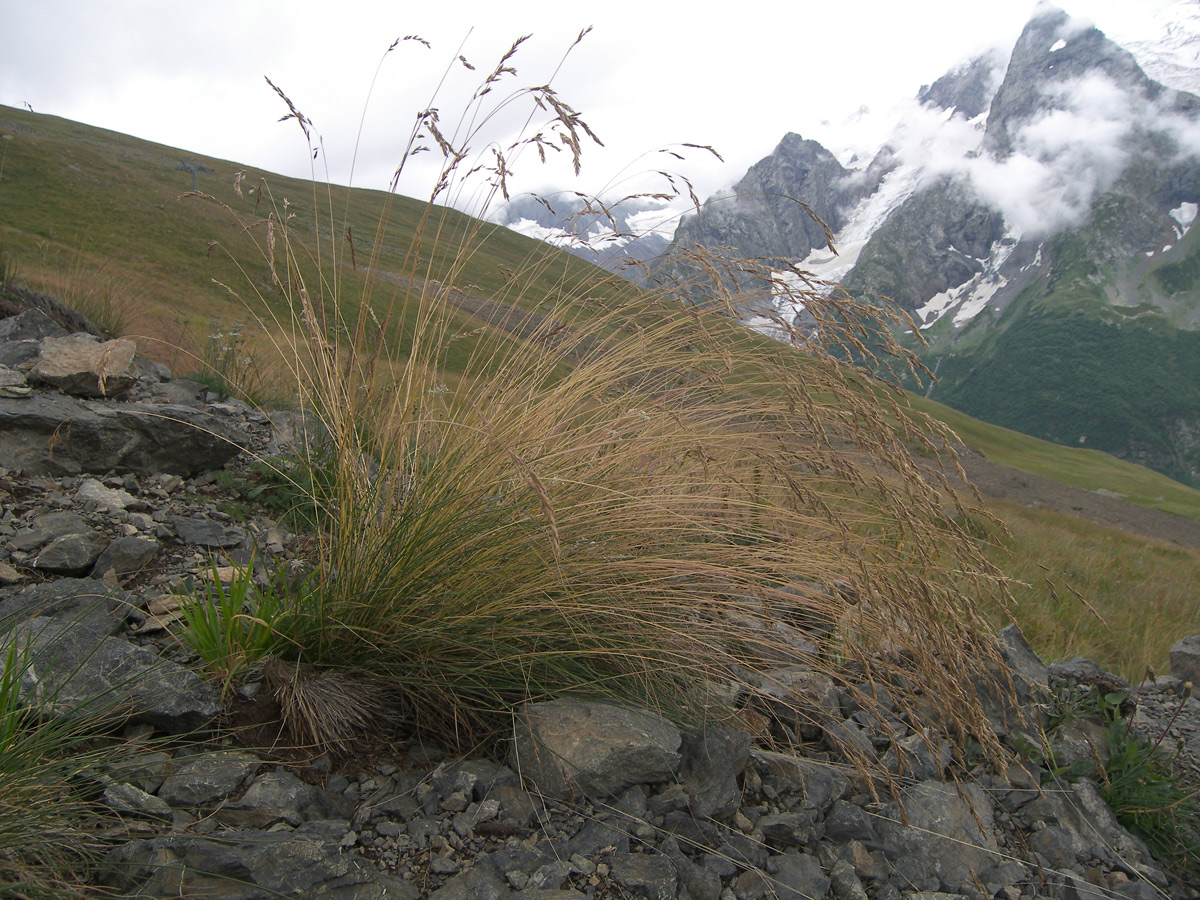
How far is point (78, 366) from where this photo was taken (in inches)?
138

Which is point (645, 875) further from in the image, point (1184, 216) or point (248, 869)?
point (1184, 216)

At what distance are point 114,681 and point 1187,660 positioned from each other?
15.9 ft

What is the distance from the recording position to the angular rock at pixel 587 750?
71.9 inches

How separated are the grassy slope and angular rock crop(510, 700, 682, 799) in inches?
55.7

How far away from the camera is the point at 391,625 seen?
1.95 m

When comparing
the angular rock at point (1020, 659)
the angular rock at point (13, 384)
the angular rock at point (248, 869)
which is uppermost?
the angular rock at point (1020, 659)

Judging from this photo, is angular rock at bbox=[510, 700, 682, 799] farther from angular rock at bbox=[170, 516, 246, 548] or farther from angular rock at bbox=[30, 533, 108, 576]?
angular rock at bbox=[30, 533, 108, 576]

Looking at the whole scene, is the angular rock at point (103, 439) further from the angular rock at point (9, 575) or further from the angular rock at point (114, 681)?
the angular rock at point (114, 681)

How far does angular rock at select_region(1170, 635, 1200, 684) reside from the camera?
343 centimetres

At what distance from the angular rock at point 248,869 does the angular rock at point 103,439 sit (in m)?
1.86

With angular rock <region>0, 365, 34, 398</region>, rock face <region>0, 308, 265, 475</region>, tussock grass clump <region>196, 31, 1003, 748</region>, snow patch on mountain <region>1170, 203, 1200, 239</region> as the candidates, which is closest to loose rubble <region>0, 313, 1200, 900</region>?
tussock grass clump <region>196, 31, 1003, 748</region>

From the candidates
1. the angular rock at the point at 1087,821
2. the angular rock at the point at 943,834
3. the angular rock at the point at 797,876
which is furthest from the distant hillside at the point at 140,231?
the angular rock at the point at 1087,821

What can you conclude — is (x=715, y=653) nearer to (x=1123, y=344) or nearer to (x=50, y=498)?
(x=50, y=498)

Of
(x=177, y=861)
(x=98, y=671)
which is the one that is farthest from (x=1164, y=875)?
(x=98, y=671)
